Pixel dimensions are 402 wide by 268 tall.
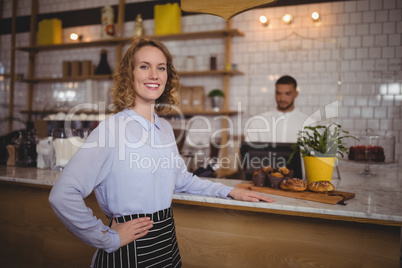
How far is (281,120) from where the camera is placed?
4.71 meters

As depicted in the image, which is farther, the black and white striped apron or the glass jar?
the glass jar

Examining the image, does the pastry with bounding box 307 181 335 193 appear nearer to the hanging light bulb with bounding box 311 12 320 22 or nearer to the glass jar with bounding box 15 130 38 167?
the glass jar with bounding box 15 130 38 167

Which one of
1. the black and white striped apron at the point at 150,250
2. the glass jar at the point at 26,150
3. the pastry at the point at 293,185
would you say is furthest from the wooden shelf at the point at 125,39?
the black and white striped apron at the point at 150,250

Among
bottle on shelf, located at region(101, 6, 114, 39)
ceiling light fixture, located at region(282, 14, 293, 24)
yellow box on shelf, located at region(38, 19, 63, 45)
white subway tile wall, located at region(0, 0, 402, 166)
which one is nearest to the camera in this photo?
white subway tile wall, located at region(0, 0, 402, 166)

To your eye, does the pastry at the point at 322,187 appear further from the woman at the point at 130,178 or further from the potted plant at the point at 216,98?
the potted plant at the point at 216,98

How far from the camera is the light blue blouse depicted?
4.20 ft

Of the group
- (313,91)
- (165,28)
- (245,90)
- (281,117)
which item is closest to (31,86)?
(165,28)

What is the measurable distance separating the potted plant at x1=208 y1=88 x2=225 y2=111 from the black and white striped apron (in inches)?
129

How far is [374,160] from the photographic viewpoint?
275 cm

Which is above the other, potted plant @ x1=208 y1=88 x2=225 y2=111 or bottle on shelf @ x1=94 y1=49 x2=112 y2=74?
bottle on shelf @ x1=94 y1=49 x2=112 y2=74

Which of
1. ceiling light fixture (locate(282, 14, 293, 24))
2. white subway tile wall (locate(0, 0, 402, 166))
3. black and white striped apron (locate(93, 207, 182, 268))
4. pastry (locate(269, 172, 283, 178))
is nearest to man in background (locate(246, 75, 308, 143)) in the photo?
white subway tile wall (locate(0, 0, 402, 166))

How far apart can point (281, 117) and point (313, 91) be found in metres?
0.57

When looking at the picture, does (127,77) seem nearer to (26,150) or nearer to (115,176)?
(115,176)

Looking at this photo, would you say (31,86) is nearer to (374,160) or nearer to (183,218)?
(183,218)
